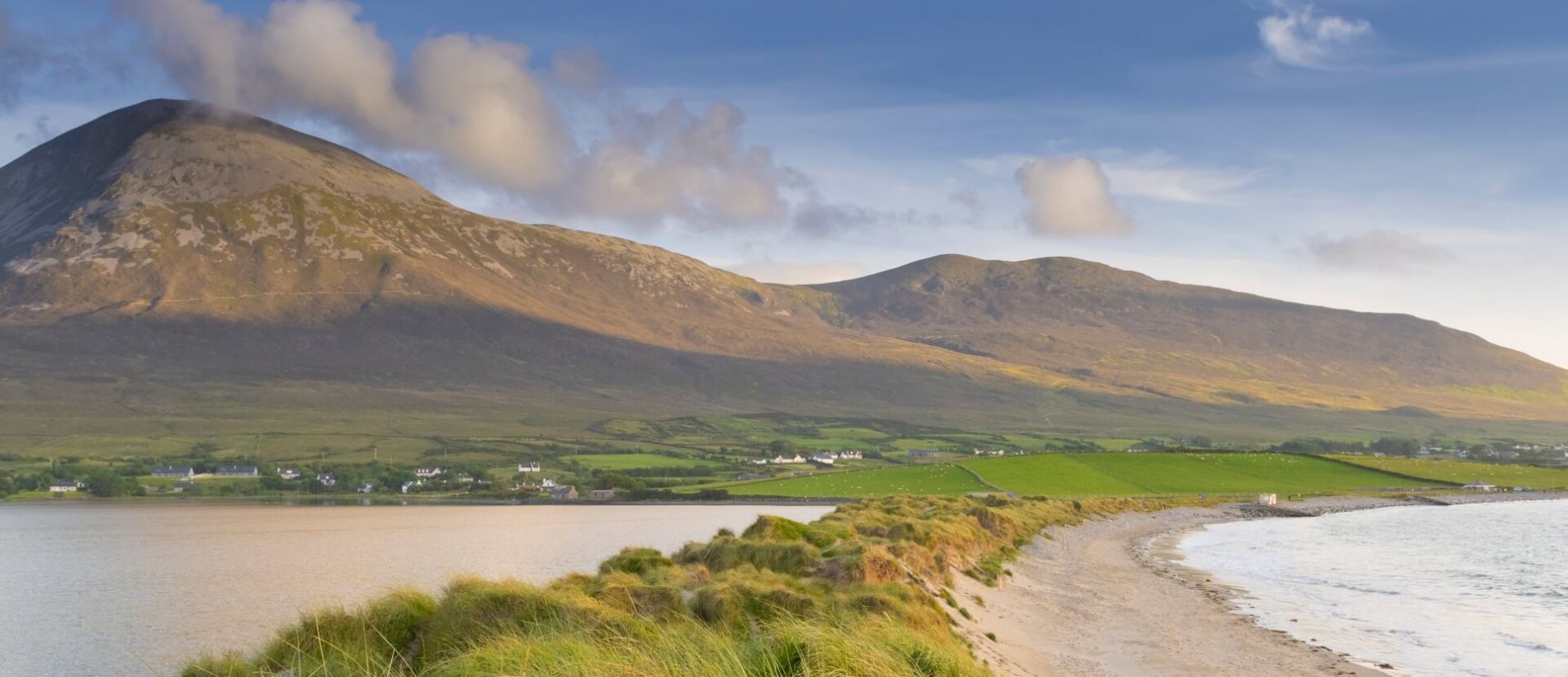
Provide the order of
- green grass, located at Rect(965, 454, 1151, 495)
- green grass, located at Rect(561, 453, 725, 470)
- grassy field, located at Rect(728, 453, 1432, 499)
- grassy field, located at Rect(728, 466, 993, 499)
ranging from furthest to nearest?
green grass, located at Rect(561, 453, 725, 470)
grassy field, located at Rect(728, 453, 1432, 499)
green grass, located at Rect(965, 454, 1151, 495)
grassy field, located at Rect(728, 466, 993, 499)

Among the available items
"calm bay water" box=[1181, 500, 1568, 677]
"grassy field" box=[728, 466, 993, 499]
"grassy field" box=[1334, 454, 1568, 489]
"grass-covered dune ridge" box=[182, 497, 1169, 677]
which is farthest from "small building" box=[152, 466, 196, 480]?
"grassy field" box=[1334, 454, 1568, 489]

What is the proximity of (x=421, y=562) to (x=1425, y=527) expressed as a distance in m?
66.8

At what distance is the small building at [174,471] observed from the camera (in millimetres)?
161875

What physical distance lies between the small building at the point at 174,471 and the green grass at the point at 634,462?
49189 mm

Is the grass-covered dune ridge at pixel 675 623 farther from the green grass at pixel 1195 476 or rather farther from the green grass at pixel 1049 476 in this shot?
the green grass at pixel 1195 476

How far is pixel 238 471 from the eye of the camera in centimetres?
16988

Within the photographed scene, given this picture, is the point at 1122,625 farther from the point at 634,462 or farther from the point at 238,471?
the point at 238,471

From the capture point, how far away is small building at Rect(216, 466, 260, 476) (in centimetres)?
16610

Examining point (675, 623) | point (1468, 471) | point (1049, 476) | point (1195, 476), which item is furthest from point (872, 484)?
point (675, 623)

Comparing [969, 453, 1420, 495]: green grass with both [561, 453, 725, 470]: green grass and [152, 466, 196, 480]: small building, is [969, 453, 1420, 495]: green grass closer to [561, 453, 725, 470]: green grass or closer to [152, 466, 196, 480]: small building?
[561, 453, 725, 470]: green grass

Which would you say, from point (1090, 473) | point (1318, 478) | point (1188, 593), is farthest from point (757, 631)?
point (1318, 478)

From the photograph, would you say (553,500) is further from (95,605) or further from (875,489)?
(95,605)

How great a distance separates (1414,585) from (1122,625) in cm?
2076

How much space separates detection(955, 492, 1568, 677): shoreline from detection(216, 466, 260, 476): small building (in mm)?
134329
